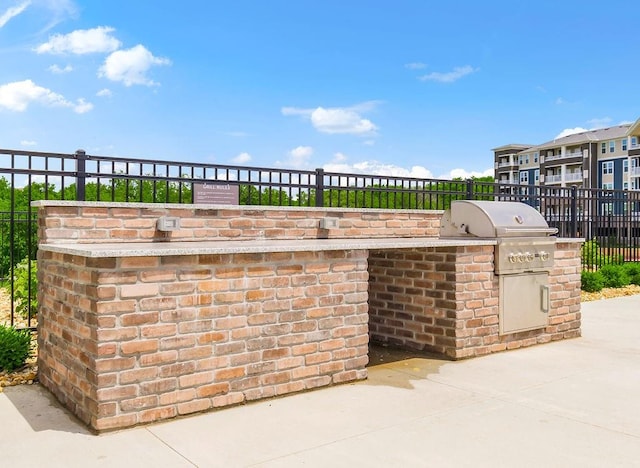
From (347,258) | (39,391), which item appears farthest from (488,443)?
(39,391)

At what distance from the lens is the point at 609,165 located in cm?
6200

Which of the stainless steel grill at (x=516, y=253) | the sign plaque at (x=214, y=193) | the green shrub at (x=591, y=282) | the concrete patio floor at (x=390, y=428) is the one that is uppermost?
the sign plaque at (x=214, y=193)

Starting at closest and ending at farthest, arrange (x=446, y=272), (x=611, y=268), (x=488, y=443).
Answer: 1. (x=488, y=443)
2. (x=446, y=272)
3. (x=611, y=268)

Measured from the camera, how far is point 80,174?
6.30 m

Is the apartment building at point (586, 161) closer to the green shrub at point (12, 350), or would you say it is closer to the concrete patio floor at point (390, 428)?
the concrete patio floor at point (390, 428)

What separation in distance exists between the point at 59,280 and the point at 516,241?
458cm

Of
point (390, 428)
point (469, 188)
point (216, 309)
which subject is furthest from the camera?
point (469, 188)

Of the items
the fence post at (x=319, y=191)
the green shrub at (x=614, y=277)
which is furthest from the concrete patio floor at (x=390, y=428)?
the green shrub at (x=614, y=277)

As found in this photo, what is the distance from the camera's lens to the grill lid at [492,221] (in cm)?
632

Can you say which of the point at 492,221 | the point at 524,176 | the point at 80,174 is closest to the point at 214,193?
the point at 80,174

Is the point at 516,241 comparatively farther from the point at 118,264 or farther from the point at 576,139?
the point at 576,139

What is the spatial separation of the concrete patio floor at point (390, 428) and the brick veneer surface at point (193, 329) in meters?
0.15

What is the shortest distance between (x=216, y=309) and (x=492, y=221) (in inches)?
135

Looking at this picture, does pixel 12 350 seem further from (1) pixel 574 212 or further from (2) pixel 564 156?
(2) pixel 564 156
